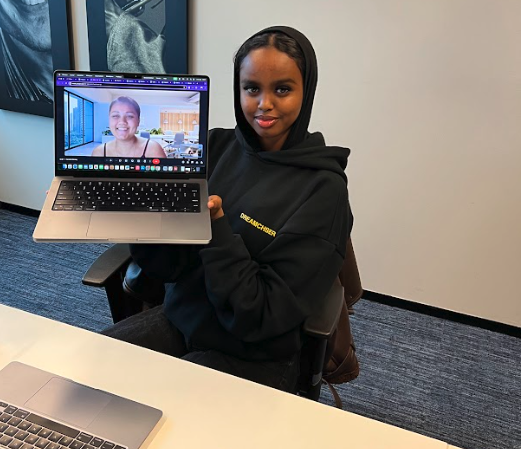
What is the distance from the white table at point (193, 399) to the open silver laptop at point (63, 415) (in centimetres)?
2

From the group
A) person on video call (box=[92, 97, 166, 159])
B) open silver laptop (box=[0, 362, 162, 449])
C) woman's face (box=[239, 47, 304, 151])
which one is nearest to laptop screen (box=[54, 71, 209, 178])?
Answer: person on video call (box=[92, 97, 166, 159])

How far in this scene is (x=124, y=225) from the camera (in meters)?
1.03

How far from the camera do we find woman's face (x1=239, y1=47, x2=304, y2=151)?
3.68ft

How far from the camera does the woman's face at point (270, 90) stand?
112cm

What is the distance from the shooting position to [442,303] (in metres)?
2.27

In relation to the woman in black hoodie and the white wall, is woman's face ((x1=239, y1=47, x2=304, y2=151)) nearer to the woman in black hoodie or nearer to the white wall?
the woman in black hoodie

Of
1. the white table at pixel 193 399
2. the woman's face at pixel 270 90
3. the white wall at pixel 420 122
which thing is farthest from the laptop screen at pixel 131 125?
the white wall at pixel 420 122

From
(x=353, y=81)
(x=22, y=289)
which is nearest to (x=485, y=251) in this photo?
(x=353, y=81)

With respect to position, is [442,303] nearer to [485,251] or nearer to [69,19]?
[485,251]

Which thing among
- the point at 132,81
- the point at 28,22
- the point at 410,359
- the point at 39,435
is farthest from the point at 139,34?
the point at 39,435

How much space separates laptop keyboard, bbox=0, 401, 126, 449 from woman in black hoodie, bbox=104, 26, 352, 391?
16.8 inches

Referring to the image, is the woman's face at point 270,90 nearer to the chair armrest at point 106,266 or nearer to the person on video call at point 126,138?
the person on video call at point 126,138

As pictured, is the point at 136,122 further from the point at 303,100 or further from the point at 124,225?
the point at 303,100

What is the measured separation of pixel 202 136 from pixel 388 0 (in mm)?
1134
